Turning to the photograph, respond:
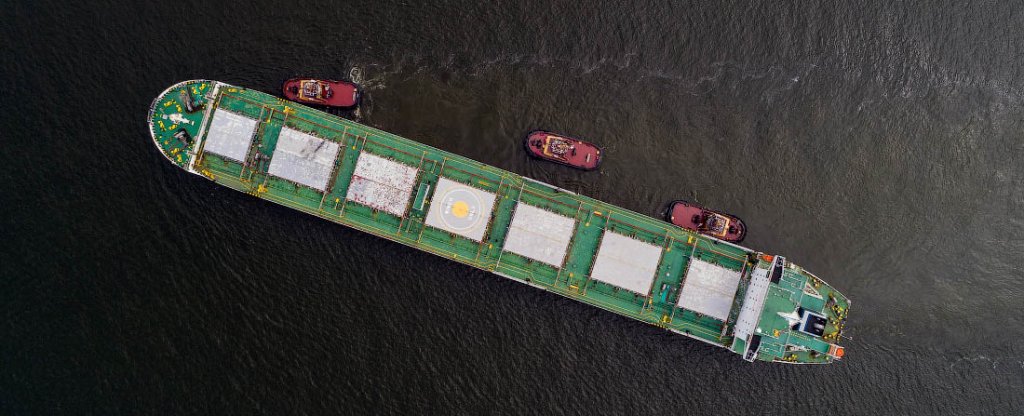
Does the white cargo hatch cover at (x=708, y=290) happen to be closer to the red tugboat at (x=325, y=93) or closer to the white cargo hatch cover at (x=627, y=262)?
the white cargo hatch cover at (x=627, y=262)

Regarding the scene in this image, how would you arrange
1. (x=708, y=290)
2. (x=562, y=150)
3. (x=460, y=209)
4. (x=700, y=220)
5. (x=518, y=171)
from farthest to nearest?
(x=518, y=171) → (x=700, y=220) → (x=562, y=150) → (x=708, y=290) → (x=460, y=209)

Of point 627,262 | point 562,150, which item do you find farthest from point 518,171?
point 627,262

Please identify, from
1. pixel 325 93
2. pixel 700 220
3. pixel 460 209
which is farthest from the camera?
pixel 700 220

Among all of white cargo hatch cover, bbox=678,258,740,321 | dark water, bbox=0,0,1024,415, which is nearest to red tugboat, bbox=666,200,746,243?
dark water, bbox=0,0,1024,415

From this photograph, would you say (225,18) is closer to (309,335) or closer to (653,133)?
(309,335)

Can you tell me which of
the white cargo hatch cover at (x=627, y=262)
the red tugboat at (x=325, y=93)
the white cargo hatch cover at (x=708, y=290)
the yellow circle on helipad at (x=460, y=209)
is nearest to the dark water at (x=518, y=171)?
the red tugboat at (x=325, y=93)

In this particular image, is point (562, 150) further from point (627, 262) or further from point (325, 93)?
point (325, 93)

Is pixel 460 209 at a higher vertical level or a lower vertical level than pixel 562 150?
lower

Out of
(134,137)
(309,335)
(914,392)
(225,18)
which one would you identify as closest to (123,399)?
(309,335)
